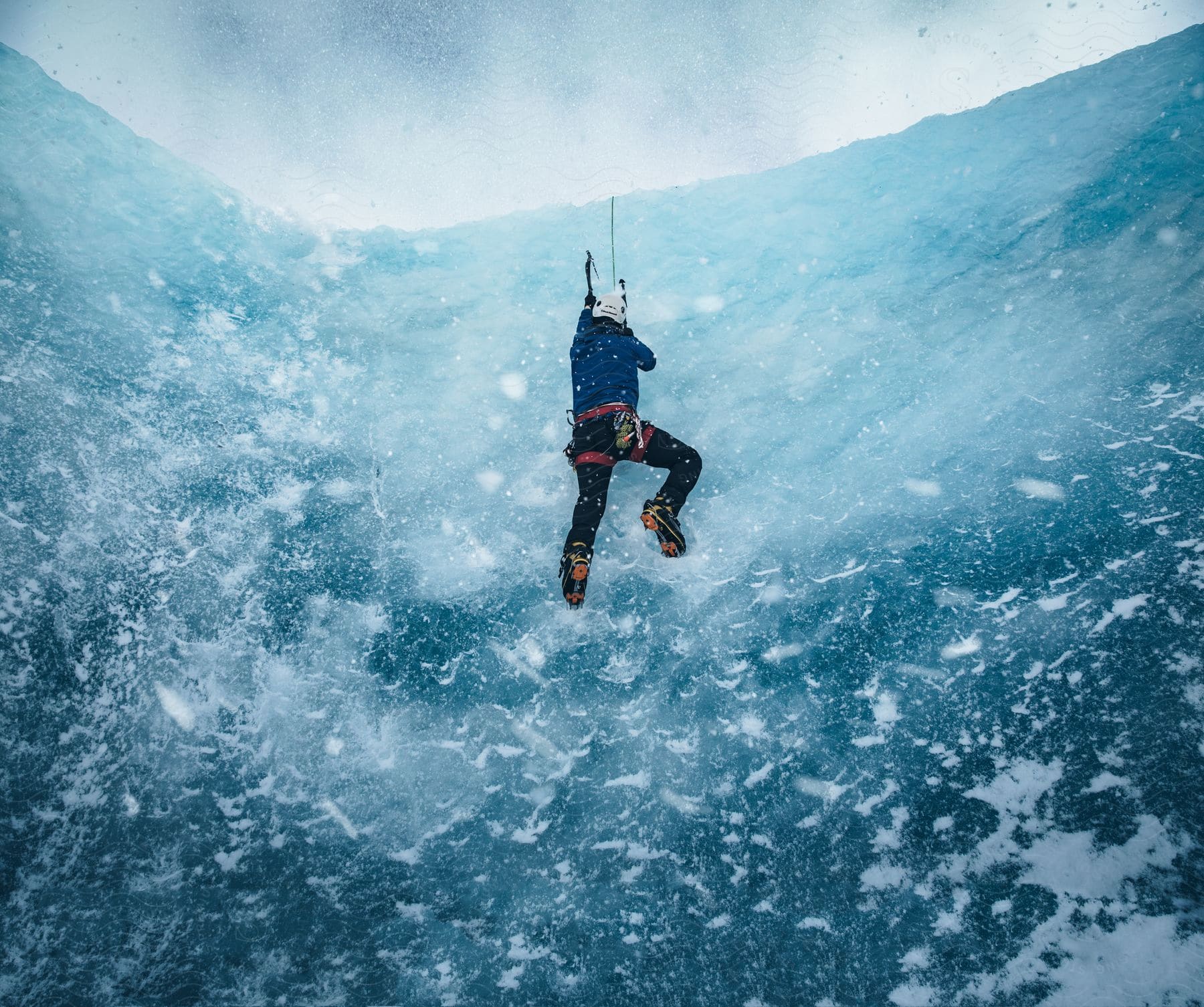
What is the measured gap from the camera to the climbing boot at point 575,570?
9.98 ft

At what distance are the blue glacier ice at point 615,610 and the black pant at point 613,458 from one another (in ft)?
2.28

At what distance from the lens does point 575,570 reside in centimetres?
303

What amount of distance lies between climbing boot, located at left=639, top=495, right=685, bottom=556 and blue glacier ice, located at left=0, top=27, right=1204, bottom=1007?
19.3 inches

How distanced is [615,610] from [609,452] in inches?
43.8

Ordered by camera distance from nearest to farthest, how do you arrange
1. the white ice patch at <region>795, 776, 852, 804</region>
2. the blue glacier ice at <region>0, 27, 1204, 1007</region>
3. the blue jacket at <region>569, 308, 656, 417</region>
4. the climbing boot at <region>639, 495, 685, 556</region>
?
the blue glacier ice at <region>0, 27, 1204, 1007</region> < the white ice patch at <region>795, 776, 852, 804</region> < the climbing boot at <region>639, 495, 685, 556</region> < the blue jacket at <region>569, 308, 656, 417</region>

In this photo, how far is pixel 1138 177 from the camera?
5.29 meters

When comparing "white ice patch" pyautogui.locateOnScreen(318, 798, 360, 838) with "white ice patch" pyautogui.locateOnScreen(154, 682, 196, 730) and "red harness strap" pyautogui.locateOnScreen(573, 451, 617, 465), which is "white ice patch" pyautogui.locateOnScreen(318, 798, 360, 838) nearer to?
"white ice patch" pyautogui.locateOnScreen(154, 682, 196, 730)

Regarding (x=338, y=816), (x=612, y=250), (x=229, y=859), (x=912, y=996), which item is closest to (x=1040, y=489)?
(x=912, y=996)

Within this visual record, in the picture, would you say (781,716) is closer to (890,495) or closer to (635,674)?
(635,674)

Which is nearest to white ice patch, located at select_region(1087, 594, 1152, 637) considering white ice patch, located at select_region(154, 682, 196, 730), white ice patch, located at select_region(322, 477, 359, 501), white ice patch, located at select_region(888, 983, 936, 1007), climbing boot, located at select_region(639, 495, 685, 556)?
white ice patch, located at select_region(888, 983, 936, 1007)

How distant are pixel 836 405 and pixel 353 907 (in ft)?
16.3

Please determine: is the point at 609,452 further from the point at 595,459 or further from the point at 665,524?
the point at 665,524

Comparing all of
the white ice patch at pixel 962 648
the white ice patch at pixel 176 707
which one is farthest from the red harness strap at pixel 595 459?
the white ice patch at pixel 176 707

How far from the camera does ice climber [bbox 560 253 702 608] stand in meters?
3.16
